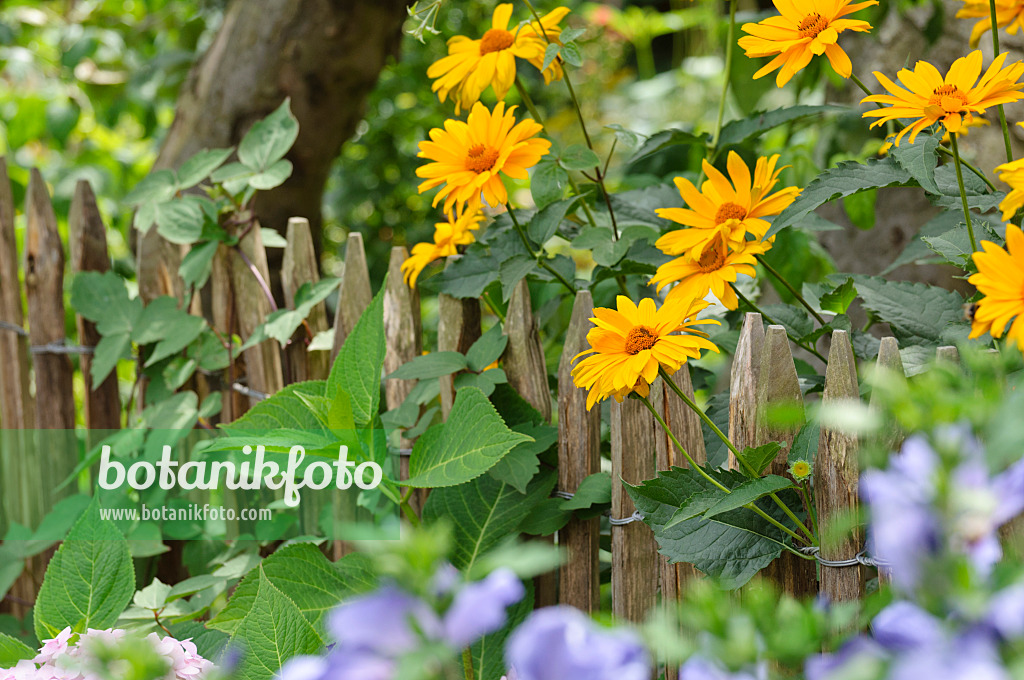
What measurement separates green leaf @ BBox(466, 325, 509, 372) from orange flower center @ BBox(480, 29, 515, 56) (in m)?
0.41

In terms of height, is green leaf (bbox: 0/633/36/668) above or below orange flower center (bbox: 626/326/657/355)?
below

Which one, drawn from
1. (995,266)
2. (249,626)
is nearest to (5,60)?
(249,626)

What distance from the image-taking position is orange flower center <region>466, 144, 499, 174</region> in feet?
3.29

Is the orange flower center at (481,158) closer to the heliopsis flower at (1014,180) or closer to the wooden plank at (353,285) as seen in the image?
the wooden plank at (353,285)

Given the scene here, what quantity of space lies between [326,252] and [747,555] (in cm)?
313

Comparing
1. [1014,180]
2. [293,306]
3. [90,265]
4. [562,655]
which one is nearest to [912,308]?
[1014,180]

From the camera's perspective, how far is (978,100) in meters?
0.78

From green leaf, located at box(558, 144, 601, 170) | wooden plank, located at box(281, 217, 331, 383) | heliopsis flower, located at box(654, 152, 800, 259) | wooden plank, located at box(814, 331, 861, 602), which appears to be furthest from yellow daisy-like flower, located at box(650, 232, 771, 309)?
wooden plank, located at box(281, 217, 331, 383)

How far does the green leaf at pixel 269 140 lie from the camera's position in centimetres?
145

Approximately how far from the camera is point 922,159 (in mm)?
830

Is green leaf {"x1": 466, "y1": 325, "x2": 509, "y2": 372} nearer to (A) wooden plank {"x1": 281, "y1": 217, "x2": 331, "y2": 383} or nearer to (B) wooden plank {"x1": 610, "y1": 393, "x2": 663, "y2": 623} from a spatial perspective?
(B) wooden plank {"x1": 610, "y1": 393, "x2": 663, "y2": 623}

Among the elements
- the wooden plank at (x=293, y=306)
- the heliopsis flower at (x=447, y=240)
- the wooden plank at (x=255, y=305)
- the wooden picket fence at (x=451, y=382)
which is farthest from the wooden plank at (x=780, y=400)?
the wooden plank at (x=255, y=305)

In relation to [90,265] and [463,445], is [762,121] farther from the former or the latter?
[90,265]

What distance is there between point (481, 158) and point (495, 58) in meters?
0.18
